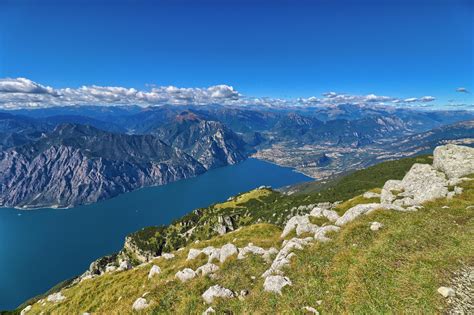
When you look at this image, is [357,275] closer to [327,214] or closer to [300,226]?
[300,226]

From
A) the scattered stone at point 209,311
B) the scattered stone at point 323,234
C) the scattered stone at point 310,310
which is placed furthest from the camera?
the scattered stone at point 323,234

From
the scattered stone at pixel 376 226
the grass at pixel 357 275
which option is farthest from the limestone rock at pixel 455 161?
the scattered stone at pixel 376 226

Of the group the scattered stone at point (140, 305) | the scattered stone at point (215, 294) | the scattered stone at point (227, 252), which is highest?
the scattered stone at point (215, 294)

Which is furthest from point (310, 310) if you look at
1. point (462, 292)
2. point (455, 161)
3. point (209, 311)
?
point (455, 161)

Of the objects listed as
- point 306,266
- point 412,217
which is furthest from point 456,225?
point 306,266

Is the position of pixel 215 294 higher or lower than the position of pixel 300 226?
higher

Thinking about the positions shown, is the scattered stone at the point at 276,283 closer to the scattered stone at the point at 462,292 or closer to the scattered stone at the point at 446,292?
the scattered stone at the point at 446,292
